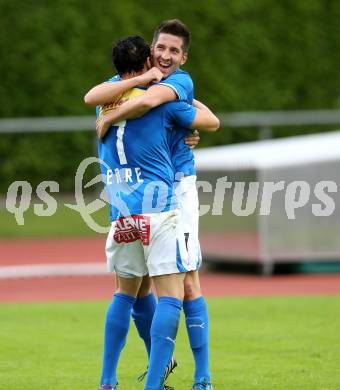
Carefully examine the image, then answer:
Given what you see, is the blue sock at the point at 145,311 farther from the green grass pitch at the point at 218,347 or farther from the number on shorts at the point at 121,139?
the number on shorts at the point at 121,139

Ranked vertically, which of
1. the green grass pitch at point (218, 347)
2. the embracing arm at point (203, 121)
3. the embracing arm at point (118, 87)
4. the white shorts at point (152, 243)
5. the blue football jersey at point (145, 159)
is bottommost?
the green grass pitch at point (218, 347)

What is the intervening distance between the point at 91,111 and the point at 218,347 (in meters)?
12.5

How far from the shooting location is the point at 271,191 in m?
13.4

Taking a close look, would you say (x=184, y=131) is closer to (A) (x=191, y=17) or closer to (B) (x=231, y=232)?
(B) (x=231, y=232)

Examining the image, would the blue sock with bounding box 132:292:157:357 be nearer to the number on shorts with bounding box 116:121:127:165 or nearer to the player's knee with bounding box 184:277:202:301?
the player's knee with bounding box 184:277:202:301

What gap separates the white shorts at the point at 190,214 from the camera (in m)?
6.21

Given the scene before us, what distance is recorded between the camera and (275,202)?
13523mm

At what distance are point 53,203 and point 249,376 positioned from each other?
1167 cm

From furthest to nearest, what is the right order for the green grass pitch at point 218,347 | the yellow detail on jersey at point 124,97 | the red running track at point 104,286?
the red running track at point 104,286 → the green grass pitch at point 218,347 → the yellow detail on jersey at point 124,97

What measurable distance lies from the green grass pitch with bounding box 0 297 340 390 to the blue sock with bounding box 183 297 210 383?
0.42 meters

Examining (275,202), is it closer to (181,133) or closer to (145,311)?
(145,311)

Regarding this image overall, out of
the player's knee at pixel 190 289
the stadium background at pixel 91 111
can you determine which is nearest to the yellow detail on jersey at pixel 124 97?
the player's knee at pixel 190 289

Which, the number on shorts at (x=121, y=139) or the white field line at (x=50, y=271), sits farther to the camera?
the white field line at (x=50, y=271)

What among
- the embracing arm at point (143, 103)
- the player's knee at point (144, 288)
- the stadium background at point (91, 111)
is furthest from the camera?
the stadium background at point (91, 111)
